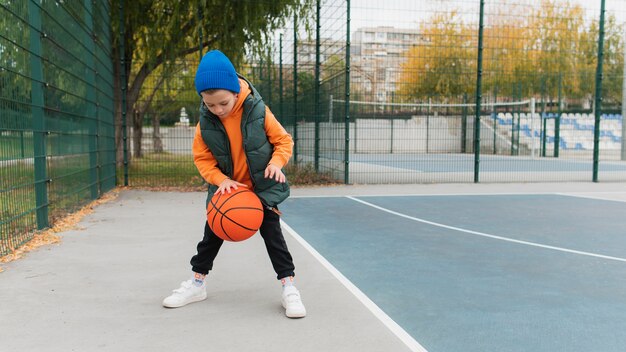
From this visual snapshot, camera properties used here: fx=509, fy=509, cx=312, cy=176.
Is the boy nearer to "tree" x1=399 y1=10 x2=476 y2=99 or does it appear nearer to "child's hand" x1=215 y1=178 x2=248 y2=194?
"child's hand" x1=215 y1=178 x2=248 y2=194

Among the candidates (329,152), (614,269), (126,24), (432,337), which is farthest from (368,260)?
(126,24)

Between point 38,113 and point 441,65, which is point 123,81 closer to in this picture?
point 38,113

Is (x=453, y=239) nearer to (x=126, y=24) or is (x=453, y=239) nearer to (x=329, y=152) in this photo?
(x=329, y=152)

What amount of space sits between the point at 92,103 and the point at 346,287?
19.8 feet

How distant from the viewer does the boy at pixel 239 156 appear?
9.62 feet

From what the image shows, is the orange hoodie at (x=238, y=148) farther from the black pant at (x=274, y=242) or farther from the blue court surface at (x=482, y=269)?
the blue court surface at (x=482, y=269)

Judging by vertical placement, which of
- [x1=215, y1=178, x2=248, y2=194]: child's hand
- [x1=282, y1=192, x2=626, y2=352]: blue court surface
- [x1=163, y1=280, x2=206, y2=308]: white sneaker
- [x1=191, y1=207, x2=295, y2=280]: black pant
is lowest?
[x1=282, y1=192, x2=626, y2=352]: blue court surface

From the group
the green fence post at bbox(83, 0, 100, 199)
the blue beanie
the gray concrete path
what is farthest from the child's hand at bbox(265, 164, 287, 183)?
the green fence post at bbox(83, 0, 100, 199)

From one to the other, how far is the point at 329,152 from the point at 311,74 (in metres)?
2.09

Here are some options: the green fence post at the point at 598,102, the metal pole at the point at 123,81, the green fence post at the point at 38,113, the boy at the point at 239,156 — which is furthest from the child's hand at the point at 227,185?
the green fence post at the point at 598,102

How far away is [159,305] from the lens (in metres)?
3.27

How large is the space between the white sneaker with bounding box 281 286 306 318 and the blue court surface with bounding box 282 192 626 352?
1.59ft

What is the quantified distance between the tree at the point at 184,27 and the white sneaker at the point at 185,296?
26.7 feet

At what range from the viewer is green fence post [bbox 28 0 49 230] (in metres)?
5.31
